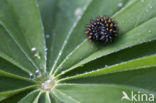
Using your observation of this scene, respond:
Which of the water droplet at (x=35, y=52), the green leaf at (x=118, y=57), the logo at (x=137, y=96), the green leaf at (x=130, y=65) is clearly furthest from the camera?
the water droplet at (x=35, y=52)

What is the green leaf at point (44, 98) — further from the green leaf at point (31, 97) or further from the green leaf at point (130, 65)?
the green leaf at point (130, 65)

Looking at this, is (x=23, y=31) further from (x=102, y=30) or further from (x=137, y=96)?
(x=137, y=96)

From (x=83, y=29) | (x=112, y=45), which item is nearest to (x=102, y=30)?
(x=112, y=45)

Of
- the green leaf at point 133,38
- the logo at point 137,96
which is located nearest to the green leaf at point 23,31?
the green leaf at point 133,38

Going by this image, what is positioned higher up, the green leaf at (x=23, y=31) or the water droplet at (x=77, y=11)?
the water droplet at (x=77, y=11)

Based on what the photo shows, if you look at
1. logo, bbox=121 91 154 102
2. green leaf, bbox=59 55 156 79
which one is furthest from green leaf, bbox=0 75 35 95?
logo, bbox=121 91 154 102

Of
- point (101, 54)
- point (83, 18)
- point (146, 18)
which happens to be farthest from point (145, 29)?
point (83, 18)

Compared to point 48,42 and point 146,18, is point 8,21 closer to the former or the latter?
point 48,42

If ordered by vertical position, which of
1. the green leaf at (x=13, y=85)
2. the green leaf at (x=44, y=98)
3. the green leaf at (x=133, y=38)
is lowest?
the green leaf at (x=44, y=98)
